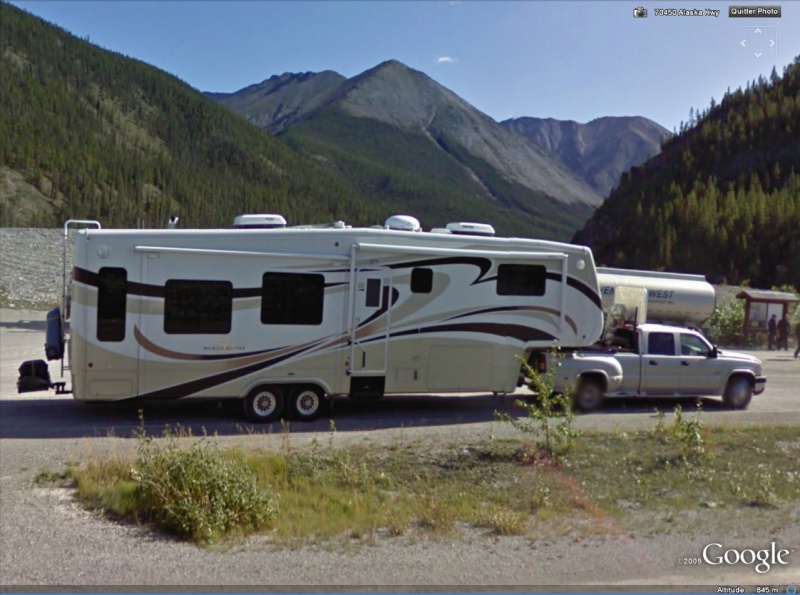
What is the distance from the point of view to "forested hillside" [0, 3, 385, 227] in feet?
317

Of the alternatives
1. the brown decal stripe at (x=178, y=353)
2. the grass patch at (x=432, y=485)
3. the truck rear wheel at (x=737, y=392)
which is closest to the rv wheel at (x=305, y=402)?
the brown decal stripe at (x=178, y=353)

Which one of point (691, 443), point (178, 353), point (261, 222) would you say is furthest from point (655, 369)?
point (178, 353)

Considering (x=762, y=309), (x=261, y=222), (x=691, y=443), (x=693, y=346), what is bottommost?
(x=691, y=443)

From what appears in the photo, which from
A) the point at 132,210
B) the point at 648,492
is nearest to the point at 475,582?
the point at 648,492

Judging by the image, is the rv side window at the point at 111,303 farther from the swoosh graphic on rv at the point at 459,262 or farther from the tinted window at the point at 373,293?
the swoosh graphic on rv at the point at 459,262

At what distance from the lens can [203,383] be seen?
1248cm

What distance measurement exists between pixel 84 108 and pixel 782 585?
133861 mm

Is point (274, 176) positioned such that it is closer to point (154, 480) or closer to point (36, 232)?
point (36, 232)

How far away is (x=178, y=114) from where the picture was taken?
144250 millimetres

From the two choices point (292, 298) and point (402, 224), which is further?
point (402, 224)

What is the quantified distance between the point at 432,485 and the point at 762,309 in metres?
24.4

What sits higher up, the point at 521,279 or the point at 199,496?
the point at 521,279

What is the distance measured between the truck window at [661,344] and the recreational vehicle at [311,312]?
1.31 meters

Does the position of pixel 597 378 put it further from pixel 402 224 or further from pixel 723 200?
pixel 723 200
